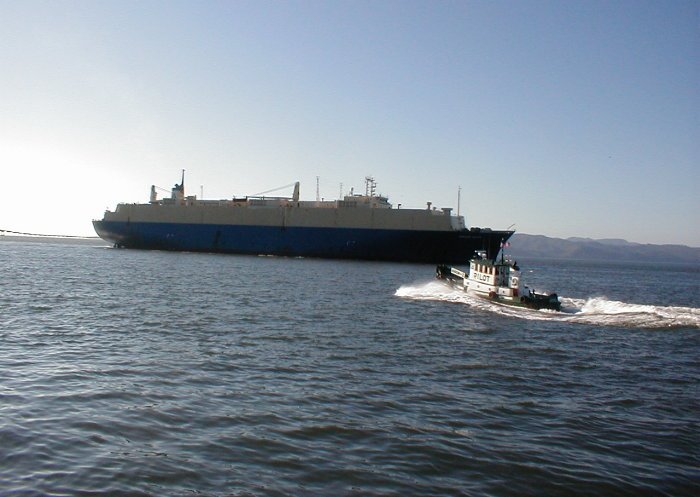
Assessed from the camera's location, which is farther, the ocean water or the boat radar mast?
the boat radar mast

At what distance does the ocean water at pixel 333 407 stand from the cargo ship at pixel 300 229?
154 ft

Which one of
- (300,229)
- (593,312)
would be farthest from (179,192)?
(593,312)

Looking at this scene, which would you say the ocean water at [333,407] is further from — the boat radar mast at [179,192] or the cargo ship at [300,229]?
the boat radar mast at [179,192]

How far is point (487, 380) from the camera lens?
13531 mm

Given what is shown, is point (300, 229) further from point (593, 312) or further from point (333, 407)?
point (333, 407)

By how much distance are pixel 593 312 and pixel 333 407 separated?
23.4 meters

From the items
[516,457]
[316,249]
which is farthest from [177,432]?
[316,249]

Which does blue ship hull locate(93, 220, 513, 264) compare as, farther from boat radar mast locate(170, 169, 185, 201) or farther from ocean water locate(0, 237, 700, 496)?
ocean water locate(0, 237, 700, 496)

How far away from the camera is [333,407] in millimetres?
10602

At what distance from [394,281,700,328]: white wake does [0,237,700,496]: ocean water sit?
353 centimetres

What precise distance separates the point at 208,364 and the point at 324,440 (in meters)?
5.62

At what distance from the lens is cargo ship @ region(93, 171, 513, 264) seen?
2731 inches

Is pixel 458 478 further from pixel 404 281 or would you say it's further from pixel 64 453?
pixel 404 281

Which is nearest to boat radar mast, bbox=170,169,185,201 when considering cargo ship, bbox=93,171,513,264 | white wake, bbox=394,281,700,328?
cargo ship, bbox=93,171,513,264
